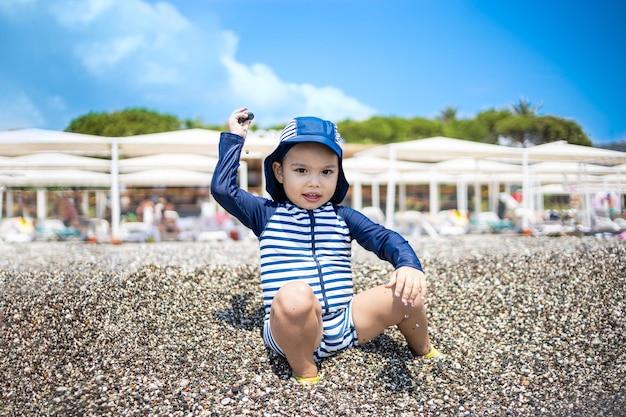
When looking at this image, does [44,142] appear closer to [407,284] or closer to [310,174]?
[310,174]

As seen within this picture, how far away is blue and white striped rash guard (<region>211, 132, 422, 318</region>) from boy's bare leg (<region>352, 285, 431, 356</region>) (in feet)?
0.26

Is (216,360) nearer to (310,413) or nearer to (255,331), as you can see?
→ (255,331)

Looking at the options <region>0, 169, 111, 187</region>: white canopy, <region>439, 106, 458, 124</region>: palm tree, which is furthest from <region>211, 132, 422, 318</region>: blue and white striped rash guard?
<region>439, 106, 458, 124</region>: palm tree

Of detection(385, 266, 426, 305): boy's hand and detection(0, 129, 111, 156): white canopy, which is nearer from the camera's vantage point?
detection(385, 266, 426, 305): boy's hand

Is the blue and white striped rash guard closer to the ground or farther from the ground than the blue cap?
closer to the ground

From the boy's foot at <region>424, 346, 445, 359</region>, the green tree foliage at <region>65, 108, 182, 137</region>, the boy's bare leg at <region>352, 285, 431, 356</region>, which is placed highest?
the green tree foliage at <region>65, 108, 182, 137</region>

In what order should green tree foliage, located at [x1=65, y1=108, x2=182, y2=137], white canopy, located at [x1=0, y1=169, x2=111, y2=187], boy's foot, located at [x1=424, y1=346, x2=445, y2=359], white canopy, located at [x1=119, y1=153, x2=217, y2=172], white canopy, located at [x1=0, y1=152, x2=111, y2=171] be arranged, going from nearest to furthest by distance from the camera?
boy's foot, located at [x1=424, y1=346, x2=445, y2=359]
white canopy, located at [x1=0, y1=152, x2=111, y2=171]
white canopy, located at [x1=0, y1=169, x2=111, y2=187]
white canopy, located at [x1=119, y1=153, x2=217, y2=172]
green tree foliage, located at [x1=65, y1=108, x2=182, y2=137]

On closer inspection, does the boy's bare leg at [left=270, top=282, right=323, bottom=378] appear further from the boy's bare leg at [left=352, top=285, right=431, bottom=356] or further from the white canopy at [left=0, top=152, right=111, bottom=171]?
the white canopy at [left=0, top=152, right=111, bottom=171]

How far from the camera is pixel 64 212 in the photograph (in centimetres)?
1102

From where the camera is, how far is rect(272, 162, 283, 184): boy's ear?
2.21 meters

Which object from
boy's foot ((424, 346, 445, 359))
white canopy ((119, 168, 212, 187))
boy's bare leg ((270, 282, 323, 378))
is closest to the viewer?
boy's bare leg ((270, 282, 323, 378))

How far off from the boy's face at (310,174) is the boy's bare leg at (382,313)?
0.45 m

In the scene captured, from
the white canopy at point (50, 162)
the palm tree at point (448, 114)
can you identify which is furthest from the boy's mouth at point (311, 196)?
the palm tree at point (448, 114)

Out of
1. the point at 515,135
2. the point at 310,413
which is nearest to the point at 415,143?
the point at 515,135
